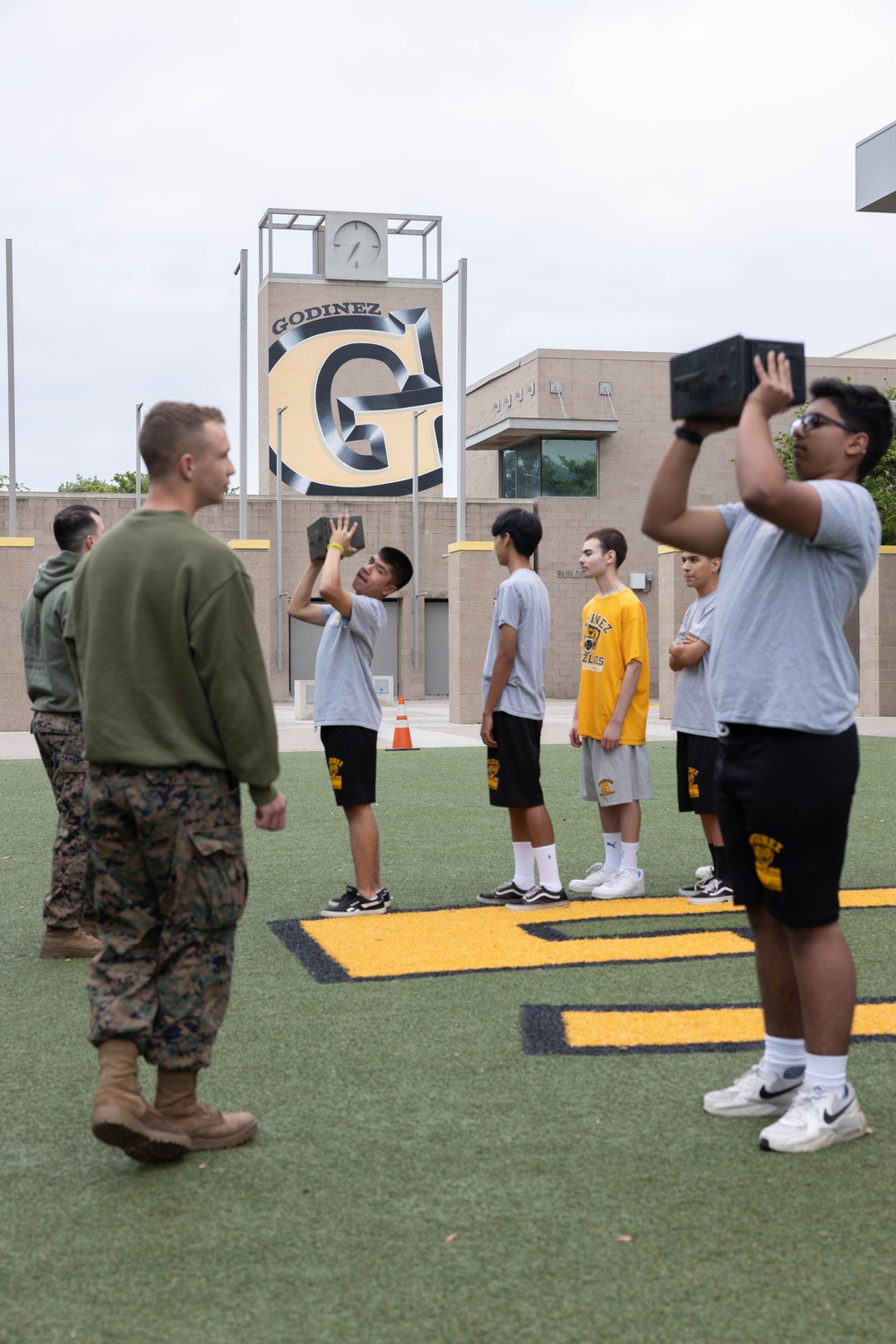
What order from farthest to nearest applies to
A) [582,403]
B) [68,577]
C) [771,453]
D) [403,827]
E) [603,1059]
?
[582,403] < [403,827] < [68,577] < [603,1059] < [771,453]

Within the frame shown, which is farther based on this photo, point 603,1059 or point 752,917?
point 603,1059

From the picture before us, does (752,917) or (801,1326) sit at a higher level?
(752,917)

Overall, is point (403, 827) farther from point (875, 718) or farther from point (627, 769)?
point (875, 718)

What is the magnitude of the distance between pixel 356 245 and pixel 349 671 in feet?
109

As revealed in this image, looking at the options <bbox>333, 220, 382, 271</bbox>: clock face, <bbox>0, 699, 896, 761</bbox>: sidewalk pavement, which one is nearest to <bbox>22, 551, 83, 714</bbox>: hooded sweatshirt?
<bbox>0, 699, 896, 761</bbox>: sidewalk pavement

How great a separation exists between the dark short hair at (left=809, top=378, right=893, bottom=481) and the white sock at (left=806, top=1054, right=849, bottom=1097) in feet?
5.15

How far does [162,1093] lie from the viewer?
347cm

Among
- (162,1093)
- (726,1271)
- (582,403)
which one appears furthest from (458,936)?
(582,403)

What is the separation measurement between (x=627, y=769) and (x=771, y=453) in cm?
380

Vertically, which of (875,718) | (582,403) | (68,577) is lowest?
(875,718)

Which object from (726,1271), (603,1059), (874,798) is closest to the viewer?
(726,1271)

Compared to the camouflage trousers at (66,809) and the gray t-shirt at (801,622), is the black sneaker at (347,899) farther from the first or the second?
the gray t-shirt at (801,622)

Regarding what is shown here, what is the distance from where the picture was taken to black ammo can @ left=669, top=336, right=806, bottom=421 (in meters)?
3.31

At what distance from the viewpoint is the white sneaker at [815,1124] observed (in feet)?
11.2
